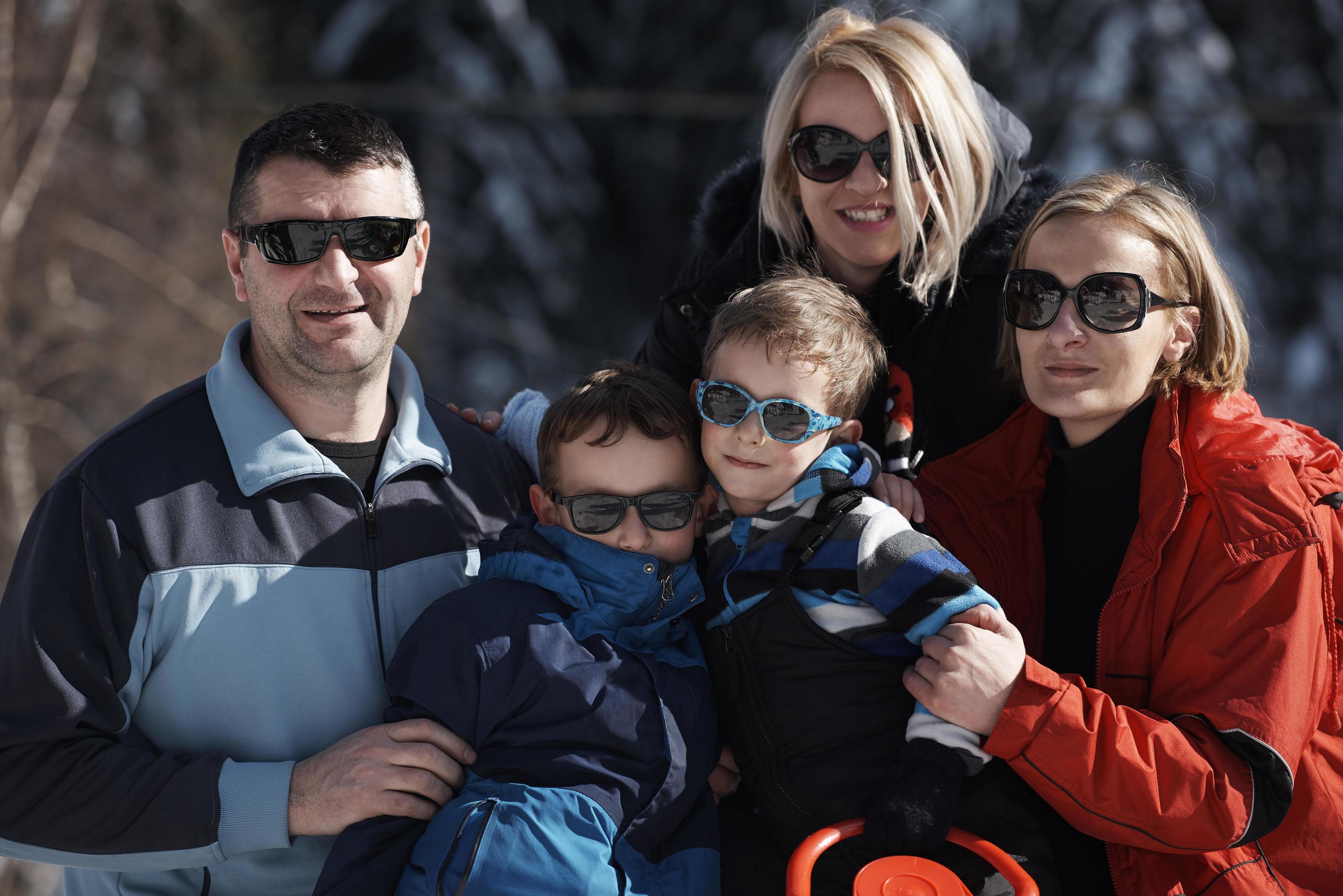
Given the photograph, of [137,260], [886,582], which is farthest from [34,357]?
[886,582]

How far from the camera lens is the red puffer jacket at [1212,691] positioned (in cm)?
186

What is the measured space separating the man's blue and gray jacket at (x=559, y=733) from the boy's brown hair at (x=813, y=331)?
491 millimetres

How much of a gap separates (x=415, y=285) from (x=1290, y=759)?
2061 mm

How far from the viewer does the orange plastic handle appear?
176 centimetres

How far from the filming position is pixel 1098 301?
2.11 metres

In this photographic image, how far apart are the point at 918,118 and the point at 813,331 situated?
84 centimetres

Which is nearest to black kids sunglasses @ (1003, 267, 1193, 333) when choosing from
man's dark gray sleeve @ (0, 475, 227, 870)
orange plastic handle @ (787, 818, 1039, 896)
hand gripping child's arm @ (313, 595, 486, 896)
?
orange plastic handle @ (787, 818, 1039, 896)

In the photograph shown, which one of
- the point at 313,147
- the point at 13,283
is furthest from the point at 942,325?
the point at 13,283

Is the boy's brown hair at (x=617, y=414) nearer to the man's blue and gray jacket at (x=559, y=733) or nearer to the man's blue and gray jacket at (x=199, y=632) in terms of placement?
the man's blue and gray jacket at (x=559, y=733)

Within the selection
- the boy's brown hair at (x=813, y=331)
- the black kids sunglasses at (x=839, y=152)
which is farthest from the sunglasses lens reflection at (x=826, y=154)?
the boy's brown hair at (x=813, y=331)

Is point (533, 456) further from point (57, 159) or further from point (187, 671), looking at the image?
point (57, 159)

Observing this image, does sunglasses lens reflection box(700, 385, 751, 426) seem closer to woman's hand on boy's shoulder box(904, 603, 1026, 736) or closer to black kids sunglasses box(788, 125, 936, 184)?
woman's hand on boy's shoulder box(904, 603, 1026, 736)

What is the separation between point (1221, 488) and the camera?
6.48ft

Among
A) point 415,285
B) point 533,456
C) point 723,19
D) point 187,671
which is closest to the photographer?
point 187,671
